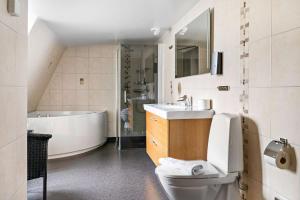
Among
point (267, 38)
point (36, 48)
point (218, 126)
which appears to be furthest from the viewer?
point (36, 48)

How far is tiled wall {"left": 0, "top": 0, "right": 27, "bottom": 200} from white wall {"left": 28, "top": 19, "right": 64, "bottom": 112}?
2.49 meters

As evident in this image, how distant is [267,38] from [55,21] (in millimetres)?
3000

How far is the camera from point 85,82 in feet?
18.9

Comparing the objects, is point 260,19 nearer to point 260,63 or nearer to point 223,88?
point 260,63

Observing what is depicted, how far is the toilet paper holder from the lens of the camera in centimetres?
151

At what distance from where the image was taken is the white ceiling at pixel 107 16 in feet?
10.2

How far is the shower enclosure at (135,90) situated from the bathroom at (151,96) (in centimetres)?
2

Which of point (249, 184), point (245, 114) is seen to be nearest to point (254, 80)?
point (245, 114)

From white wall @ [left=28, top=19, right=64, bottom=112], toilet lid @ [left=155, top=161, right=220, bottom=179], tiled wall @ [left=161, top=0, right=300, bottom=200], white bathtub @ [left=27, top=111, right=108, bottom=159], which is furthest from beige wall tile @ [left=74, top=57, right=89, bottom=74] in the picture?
toilet lid @ [left=155, top=161, right=220, bottom=179]

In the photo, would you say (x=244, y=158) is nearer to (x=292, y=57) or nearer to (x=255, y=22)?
(x=292, y=57)

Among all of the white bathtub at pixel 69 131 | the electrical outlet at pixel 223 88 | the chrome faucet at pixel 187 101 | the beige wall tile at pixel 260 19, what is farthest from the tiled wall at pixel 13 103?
the white bathtub at pixel 69 131

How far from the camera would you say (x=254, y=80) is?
195cm

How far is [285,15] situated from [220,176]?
1204 mm

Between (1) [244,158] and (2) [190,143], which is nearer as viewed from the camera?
(1) [244,158]
